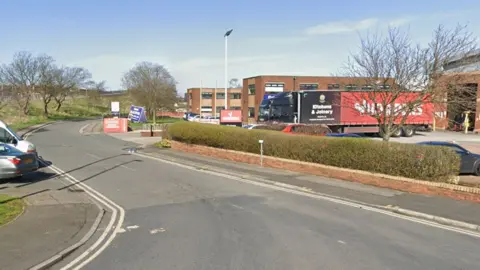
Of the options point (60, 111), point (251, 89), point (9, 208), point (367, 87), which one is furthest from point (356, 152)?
point (60, 111)

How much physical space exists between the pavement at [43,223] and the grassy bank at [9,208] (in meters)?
0.17

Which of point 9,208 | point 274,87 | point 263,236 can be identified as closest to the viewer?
point 263,236

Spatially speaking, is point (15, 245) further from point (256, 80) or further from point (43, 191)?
point (256, 80)

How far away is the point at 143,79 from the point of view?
7219cm

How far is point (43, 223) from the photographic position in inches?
332

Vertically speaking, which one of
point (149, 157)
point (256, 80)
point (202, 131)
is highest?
point (256, 80)

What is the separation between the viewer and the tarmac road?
20.4 ft

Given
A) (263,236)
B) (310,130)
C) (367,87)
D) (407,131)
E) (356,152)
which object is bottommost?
(263,236)

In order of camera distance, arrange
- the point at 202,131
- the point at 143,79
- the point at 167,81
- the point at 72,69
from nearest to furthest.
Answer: the point at 202,131 → the point at 143,79 → the point at 167,81 → the point at 72,69

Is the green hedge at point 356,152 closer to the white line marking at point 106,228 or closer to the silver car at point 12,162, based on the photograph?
the white line marking at point 106,228

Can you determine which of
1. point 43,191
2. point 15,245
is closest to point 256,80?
point 43,191

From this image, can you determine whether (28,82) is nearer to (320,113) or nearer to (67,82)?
(67,82)

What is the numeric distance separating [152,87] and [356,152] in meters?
59.6

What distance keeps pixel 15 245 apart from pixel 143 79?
2673 inches
